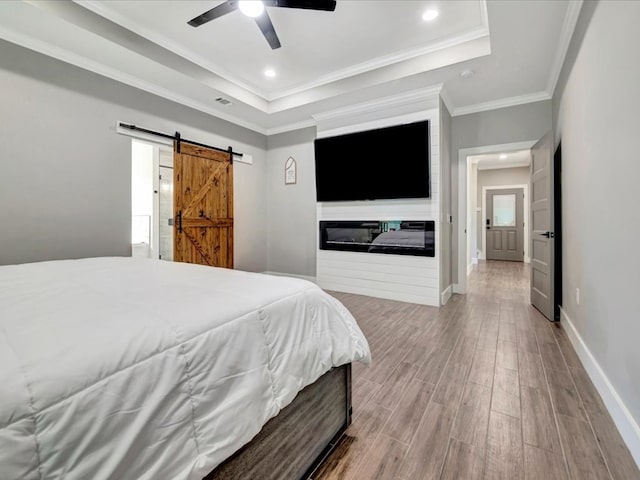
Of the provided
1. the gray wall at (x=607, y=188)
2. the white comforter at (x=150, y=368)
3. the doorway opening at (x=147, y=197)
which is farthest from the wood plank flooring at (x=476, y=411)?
the doorway opening at (x=147, y=197)

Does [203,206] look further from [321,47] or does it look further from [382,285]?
[382,285]

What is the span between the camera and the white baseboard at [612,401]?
4.48 feet

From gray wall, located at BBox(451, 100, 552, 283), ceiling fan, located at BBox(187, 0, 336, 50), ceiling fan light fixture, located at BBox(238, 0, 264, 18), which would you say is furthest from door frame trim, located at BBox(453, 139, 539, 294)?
ceiling fan light fixture, located at BBox(238, 0, 264, 18)

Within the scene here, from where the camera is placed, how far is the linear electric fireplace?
12.6 ft

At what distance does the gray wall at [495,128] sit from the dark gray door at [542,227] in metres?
0.34

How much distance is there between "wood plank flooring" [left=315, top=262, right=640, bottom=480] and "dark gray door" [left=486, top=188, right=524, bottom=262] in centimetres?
608

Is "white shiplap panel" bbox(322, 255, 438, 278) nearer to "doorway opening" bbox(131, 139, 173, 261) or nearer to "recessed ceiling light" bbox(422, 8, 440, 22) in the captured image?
"recessed ceiling light" bbox(422, 8, 440, 22)

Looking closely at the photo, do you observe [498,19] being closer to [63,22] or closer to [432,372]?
[432,372]

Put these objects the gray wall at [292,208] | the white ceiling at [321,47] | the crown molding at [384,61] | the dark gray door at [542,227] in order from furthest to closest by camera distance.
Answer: the gray wall at [292,208] → the dark gray door at [542,227] → the crown molding at [384,61] → the white ceiling at [321,47]

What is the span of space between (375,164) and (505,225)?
20.6 ft

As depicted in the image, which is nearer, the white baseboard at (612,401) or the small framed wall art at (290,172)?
the white baseboard at (612,401)

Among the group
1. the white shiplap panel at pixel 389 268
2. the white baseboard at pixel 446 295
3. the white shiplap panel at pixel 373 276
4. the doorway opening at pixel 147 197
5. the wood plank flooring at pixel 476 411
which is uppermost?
the doorway opening at pixel 147 197

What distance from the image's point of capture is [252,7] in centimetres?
219

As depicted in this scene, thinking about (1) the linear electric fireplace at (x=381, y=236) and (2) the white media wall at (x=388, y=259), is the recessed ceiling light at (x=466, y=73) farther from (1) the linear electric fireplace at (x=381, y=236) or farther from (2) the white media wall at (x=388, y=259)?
(1) the linear electric fireplace at (x=381, y=236)
